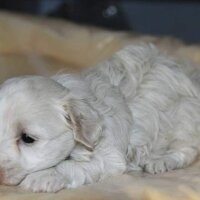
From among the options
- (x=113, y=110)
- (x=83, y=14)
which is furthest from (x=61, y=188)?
(x=83, y=14)

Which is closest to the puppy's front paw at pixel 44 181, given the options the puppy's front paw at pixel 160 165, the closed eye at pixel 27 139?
the closed eye at pixel 27 139

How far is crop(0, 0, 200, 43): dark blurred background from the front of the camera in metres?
5.27

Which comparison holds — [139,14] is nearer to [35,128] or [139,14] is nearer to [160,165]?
[160,165]

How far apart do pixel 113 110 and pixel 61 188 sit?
0.43 m

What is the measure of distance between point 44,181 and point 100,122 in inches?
12.8

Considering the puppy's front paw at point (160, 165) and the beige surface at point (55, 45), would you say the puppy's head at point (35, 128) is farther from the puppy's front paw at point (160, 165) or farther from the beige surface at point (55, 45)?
the beige surface at point (55, 45)

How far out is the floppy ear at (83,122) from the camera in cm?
230

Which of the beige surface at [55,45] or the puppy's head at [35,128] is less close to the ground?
the beige surface at [55,45]

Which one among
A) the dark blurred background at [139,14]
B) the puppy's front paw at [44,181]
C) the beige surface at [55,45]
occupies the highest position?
the dark blurred background at [139,14]

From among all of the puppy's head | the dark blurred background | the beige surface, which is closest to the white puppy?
the puppy's head

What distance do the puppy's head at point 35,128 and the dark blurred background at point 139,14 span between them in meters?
2.97

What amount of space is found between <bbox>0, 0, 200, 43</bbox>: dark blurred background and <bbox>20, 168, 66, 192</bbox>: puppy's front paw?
3064mm

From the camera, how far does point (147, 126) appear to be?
2.63 metres

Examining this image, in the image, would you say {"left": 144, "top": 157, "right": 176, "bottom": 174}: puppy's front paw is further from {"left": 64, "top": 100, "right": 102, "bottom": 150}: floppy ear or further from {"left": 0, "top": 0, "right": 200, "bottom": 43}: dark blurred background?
{"left": 0, "top": 0, "right": 200, "bottom": 43}: dark blurred background
